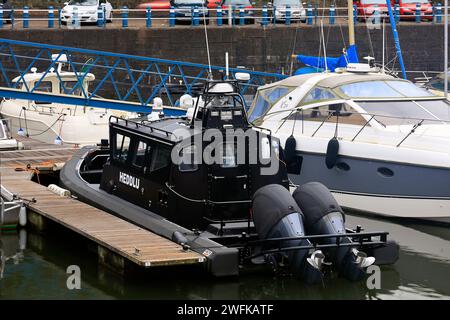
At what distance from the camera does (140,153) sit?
615 inches

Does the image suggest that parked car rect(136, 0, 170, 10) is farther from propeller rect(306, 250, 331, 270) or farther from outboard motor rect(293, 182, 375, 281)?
propeller rect(306, 250, 331, 270)

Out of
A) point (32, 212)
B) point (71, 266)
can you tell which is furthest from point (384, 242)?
point (32, 212)

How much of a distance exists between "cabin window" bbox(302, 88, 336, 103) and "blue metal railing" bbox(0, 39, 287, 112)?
192 inches

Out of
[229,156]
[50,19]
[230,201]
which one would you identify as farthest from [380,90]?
[50,19]

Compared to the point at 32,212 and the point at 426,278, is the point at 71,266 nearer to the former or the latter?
the point at 32,212

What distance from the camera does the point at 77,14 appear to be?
110 feet

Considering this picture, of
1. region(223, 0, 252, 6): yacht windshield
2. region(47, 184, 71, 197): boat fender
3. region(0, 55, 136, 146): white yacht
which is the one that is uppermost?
region(223, 0, 252, 6): yacht windshield

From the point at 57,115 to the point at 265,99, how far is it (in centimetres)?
702

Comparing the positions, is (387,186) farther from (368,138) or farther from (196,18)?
(196,18)

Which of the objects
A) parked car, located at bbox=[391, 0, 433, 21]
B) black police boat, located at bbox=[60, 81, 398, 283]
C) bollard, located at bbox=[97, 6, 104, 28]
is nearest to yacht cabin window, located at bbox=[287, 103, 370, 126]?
black police boat, located at bbox=[60, 81, 398, 283]

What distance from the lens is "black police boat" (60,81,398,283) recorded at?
13.3m

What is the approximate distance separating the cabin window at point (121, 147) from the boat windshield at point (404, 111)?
4.57 meters

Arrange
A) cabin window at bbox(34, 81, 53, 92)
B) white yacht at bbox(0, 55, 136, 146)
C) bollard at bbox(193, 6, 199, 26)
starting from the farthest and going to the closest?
bollard at bbox(193, 6, 199, 26) → cabin window at bbox(34, 81, 53, 92) → white yacht at bbox(0, 55, 136, 146)
